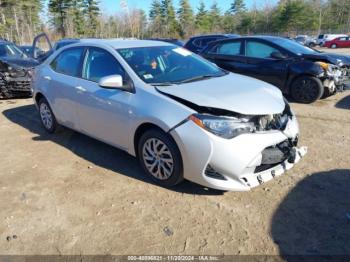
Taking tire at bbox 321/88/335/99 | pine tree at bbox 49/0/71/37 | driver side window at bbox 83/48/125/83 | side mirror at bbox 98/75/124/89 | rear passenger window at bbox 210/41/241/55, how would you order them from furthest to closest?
pine tree at bbox 49/0/71/37 < rear passenger window at bbox 210/41/241/55 < tire at bbox 321/88/335/99 < driver side window at bbox 83/48/125/83 < side mirror at bbox 98/75/124/89

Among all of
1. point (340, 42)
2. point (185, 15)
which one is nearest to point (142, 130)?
point (340, 42)

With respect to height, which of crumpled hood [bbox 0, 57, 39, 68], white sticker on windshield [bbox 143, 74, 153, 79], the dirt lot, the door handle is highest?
white sticker on windshield [bbox 143, 74, 153, 79]

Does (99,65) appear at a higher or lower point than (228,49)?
lower

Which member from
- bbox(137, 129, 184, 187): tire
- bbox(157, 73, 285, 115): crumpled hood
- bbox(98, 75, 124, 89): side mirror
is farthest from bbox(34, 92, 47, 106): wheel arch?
bbox(157, 73, 285, 115): crumpled hood

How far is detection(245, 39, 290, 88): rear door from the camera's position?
7.60m

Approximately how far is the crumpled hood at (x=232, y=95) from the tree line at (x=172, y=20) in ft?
168

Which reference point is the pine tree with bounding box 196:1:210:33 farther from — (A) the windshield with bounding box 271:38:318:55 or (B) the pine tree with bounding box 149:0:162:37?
(A) the windshield with bounding box 271:38:318:55

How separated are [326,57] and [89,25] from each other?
5713 centimetres

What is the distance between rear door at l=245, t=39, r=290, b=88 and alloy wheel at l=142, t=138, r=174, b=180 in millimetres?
4943

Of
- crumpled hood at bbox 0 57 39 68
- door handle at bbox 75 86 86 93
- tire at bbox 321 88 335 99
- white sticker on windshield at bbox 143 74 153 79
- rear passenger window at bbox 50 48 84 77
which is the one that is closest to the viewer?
white sticker on windshield at bbox 143 74 153 79

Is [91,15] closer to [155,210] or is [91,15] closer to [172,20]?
[172,20]

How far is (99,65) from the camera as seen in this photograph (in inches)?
174

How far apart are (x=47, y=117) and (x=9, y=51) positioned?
229 inches

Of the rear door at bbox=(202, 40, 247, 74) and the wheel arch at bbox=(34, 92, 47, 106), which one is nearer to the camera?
the wheel arch at bbox=(34, 92, 47, 106)
